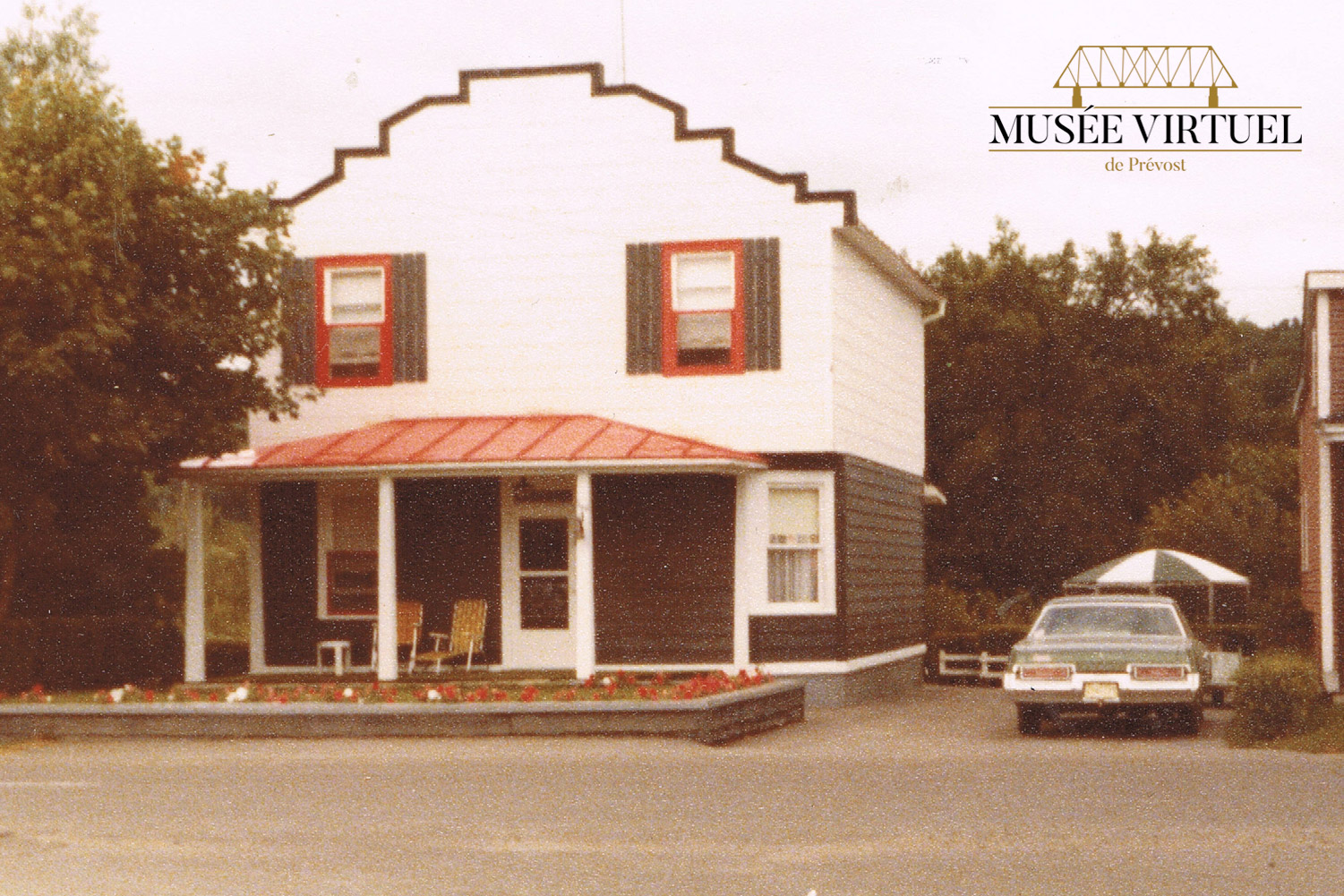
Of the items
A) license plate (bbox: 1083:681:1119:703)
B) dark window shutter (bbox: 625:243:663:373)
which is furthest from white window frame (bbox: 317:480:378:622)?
license plate (bbox: 1083:681:1119:703)

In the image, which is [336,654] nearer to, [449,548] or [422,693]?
[449,548]

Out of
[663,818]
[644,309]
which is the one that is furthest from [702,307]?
[663,818]

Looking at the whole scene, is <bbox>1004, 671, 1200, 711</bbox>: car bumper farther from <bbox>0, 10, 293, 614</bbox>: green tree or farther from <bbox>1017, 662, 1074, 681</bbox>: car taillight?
<bbox>0, 10, 293, 614</bbox>: green tree

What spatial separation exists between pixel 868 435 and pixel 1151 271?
32.3 metres

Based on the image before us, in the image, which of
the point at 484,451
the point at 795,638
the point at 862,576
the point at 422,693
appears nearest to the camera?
the point at 422,693

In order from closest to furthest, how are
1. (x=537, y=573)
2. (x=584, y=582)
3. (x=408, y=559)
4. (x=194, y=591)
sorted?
1. (x=584, y=582)
2. (x=194, y=591)
3. (x=537, y=573)
4. (x=408, y=559)

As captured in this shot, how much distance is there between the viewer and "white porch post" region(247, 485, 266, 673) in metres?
27.2

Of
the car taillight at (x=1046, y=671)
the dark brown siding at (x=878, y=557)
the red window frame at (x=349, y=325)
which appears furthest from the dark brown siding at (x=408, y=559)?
the car taillight at (x=1046, y=671)

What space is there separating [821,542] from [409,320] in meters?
6.38

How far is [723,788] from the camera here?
15.0m

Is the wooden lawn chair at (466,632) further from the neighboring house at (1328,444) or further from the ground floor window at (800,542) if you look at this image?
the neighboring house at (1328,444)

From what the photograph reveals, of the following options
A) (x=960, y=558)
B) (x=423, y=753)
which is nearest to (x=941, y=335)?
(x=960, y=558)

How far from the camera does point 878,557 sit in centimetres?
2884

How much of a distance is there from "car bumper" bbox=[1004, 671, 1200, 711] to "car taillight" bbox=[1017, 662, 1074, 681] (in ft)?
0.15
